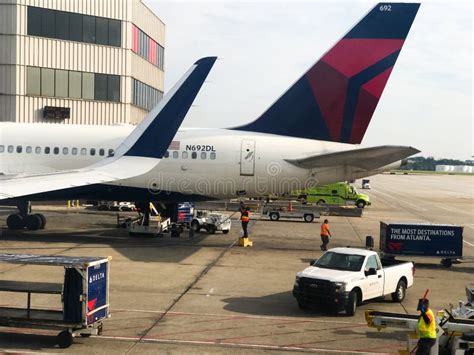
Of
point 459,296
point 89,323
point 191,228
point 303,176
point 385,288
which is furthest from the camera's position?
point 191,228

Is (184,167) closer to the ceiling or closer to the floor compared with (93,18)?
closer to the floor

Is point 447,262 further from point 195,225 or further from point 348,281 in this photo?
point 195,225

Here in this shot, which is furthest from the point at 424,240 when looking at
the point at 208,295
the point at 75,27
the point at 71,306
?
Answer: the point at 75,27

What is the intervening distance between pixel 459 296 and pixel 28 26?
43.0 m

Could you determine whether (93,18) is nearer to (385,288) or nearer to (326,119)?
(326,119)

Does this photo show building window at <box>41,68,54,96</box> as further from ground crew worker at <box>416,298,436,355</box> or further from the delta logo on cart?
ground crew worker at <box>416,298,436,355</box>

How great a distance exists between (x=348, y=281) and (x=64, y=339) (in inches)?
327

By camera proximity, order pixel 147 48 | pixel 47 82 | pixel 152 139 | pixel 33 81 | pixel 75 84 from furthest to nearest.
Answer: pixel 147 48 → pixel 75 84 → pixel 47 82 → pixel 33 81 → pixel 152 139

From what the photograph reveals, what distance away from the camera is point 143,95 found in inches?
2375

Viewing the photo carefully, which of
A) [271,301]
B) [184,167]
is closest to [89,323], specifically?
[271,301]

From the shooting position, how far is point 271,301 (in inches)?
764

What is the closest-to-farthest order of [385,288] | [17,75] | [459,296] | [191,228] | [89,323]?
1. [89,323]
2. [385,288]
3. [459,296]
4. [191,228]
5. [17,75]

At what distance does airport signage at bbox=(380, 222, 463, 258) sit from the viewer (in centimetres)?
2664

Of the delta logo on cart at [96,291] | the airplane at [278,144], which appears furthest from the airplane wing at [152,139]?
the delta logo on cart at [96,291]
